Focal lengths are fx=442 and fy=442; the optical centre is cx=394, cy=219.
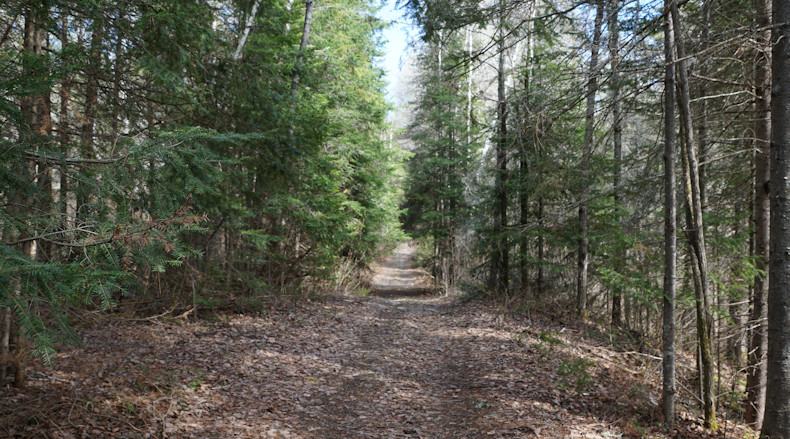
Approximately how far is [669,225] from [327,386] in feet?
16.6

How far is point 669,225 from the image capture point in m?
5.34

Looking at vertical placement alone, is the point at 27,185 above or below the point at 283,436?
above

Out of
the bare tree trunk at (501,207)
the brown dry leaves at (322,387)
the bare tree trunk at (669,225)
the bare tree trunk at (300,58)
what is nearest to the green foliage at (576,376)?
the brown dry leaves at (322,387)

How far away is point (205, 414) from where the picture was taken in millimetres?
5062

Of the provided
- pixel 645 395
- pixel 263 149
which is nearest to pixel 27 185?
pixel 263 149

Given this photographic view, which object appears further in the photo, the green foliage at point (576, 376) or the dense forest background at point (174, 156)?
the green foliage at point (576, 376)

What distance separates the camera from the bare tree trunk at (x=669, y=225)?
17.1 feet

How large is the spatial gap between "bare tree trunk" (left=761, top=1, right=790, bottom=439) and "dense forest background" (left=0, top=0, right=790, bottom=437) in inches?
10.0

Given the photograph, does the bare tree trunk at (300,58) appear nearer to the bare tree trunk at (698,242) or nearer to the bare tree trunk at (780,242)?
the bare tree trunk at (698,242)

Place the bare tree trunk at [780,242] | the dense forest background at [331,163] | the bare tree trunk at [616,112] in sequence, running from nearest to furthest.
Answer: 1. the dense forest background at [331,163]
2. the bare tree trunk at [780,242]
3. the bare tree trunk at [616,112]

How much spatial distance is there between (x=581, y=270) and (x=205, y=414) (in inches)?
372

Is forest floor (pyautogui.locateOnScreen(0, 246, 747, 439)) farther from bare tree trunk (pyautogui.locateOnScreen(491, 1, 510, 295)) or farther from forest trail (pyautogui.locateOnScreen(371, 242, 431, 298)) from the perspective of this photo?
forest trail (pyautogui.locateOnScreen(371, 242, 431, 298))

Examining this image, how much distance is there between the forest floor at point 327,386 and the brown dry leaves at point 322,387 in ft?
0.07

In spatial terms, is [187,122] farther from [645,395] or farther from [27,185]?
[645,395]
